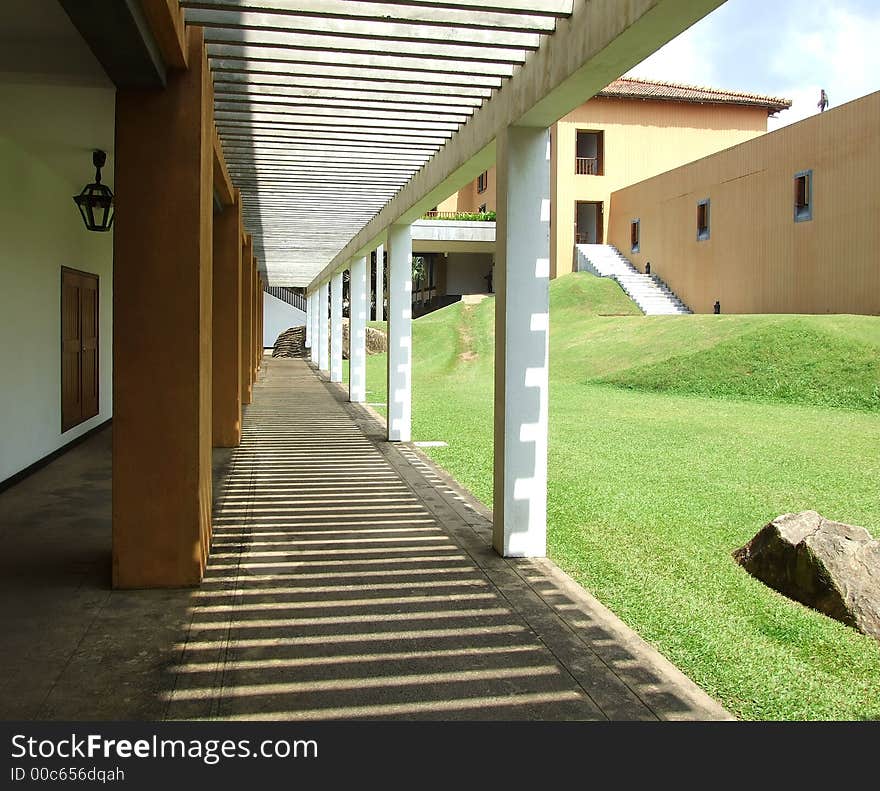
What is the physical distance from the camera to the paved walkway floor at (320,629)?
310 cm

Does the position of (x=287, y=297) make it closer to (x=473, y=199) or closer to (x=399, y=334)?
(x=473, y=199)

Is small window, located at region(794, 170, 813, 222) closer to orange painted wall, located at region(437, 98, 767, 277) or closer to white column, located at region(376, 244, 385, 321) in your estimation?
orange painted wall, located at region(437, 98, 767, 277)

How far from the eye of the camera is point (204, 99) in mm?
4535

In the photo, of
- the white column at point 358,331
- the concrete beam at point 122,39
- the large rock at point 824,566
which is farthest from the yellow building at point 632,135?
the concrete beam at point 122,39

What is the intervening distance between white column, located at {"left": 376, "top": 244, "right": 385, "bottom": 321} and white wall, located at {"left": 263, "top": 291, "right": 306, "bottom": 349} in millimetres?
3413

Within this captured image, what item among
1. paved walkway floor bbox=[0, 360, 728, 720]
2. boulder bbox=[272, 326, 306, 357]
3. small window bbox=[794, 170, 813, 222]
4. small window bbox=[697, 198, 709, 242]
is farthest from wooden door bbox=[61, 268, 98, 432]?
boulder bbox=[272, 326, 306, 357]

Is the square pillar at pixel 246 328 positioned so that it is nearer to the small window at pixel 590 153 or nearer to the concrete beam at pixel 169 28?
the concrete beam at pixel 169 28

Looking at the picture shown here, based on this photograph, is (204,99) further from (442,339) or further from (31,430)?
(442,339)

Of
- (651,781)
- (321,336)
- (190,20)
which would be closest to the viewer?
(651,781)

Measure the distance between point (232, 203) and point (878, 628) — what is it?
289 inches

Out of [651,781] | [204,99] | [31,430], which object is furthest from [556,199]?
[651,781]

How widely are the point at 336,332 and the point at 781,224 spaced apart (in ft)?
35.4

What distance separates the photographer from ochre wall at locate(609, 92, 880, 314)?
18000mm

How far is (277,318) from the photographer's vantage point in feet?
125
